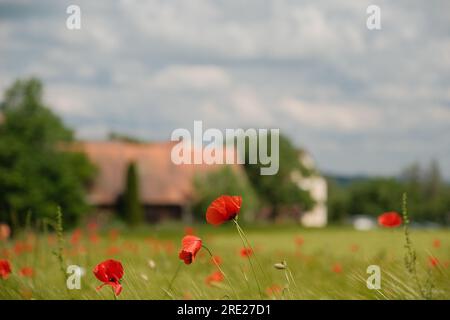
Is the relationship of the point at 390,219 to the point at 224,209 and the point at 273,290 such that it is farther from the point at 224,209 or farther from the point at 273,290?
the point at 224,209

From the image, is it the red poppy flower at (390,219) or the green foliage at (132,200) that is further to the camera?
the green foliage at (132,200)

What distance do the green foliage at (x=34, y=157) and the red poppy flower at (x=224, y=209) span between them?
97.4ft

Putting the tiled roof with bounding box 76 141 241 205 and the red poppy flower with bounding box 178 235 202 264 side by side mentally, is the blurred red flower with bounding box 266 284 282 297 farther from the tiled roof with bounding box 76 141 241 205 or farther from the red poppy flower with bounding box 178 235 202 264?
the tiled roof with bounding box 76 141 241 205

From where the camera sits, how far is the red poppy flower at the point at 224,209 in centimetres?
257

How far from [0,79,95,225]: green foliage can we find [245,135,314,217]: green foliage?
19389 millimetres

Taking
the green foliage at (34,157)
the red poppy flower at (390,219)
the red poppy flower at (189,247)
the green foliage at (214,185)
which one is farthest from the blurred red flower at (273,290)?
the green foliage at (214,185)

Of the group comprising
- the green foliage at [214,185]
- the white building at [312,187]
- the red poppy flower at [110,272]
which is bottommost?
the white building at [312,187]

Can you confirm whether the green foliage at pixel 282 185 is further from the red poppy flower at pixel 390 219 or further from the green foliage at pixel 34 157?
the red poppy flower at pixel 390 219

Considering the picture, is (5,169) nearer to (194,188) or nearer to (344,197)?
(194,188)

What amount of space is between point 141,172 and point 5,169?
7959mm

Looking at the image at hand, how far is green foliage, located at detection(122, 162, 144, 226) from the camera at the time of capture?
1357 inches

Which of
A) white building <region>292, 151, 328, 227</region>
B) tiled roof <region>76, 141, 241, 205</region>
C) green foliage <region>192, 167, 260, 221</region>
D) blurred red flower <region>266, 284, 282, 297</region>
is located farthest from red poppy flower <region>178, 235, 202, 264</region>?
white building <region>292, 151, 328, 227</region>

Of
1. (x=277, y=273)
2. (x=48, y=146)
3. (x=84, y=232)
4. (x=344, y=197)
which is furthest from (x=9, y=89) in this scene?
(x=344, y=197)

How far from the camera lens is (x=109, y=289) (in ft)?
12.4
